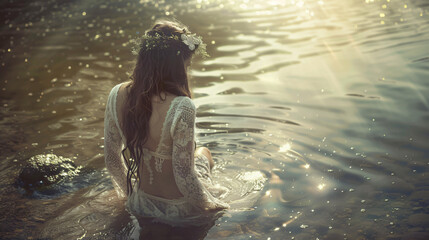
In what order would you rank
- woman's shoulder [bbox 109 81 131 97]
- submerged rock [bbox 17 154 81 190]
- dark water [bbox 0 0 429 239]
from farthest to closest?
submerged rock [bbox 17 154 81 190] → dark water [bbox 0 0 429 239] → woman's shoulder [bbox 109 81 131 97]

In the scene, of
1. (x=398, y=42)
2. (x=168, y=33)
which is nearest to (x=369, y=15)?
(x=398, y=42)

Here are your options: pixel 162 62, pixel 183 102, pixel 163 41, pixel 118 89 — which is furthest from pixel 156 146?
pixel 163 41

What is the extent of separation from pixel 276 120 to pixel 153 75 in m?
3.29

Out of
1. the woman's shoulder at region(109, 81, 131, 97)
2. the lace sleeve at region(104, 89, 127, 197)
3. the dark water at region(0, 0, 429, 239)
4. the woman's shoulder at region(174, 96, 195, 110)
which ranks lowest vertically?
the dark water at region(0, 0, 429, 239)

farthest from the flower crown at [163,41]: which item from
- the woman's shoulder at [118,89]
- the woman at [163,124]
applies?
the woman's shoulder at [118,89]

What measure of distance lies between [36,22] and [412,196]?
14.9 metres

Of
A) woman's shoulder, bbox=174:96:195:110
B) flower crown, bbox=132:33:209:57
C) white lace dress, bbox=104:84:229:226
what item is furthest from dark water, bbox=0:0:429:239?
flower crown, bbox=132:33:209:57

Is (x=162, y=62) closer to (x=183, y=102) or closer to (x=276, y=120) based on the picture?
(x=183, y=102)

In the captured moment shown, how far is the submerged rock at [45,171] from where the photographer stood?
4941 millimetres

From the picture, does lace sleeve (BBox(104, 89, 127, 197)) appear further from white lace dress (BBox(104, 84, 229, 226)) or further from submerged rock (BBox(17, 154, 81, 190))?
submerged rock (BBox(17, 154, 81, 190))

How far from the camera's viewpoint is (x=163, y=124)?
11.7 ft

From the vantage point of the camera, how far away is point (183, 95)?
11.9ft

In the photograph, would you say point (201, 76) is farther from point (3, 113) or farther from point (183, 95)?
point (183, 95)

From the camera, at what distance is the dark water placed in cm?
409
